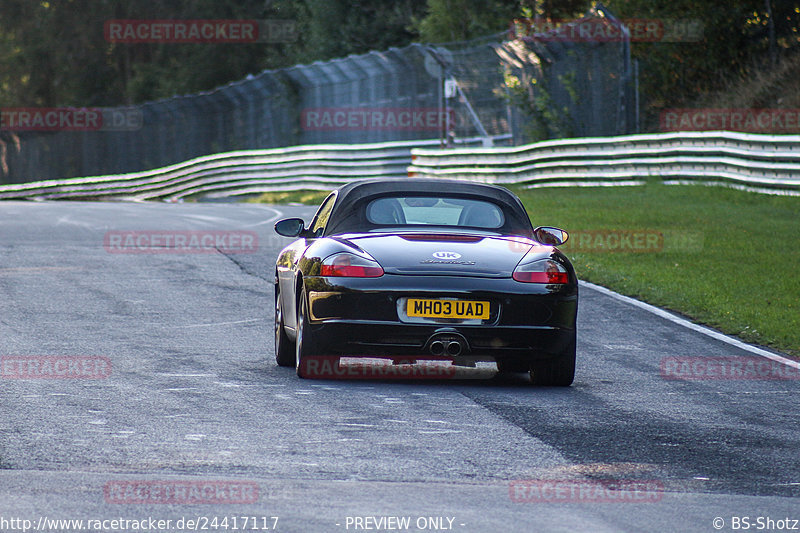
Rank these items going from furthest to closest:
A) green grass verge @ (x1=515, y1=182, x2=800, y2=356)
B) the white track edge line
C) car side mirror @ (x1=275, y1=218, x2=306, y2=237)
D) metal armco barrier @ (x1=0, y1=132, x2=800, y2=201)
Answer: metal armco barrier @ (x1=0, y1=132, x2=800, y2=201), green grass verge @ (x1=515, y1=182, x2=800, y2=356), the white track edge line, car side mirror @ (x1=275, y1=218, x2=306, y2=237)

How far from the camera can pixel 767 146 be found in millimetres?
24156

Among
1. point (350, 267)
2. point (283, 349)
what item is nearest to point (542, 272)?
point (350, 267)

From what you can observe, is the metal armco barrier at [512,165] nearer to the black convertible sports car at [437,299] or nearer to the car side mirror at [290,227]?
the car side mirror at [290,227]

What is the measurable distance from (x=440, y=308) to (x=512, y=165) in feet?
76.8

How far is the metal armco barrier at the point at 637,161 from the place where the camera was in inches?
954

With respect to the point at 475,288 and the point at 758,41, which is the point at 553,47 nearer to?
the point at 758,41

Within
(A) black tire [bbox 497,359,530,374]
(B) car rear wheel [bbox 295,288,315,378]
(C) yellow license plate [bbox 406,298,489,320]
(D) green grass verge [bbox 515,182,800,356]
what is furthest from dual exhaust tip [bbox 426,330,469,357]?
(D) green grass verge [bbox 515,182,800,356]

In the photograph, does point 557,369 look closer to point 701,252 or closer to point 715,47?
point 701,252

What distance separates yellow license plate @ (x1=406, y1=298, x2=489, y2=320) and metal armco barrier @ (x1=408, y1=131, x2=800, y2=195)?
1663 cm

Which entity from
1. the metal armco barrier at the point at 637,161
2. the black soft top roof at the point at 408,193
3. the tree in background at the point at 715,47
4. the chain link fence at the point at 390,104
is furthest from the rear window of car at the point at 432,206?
the tree in background at the point at 715,47

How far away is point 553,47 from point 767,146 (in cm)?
909

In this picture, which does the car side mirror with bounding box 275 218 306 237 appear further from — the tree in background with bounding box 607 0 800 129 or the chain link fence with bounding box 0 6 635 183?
the tree in background with bounding box 607 0 800 129

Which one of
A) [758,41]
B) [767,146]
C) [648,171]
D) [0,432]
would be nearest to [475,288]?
[0,432]

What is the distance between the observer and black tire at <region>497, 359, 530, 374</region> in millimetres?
8273
